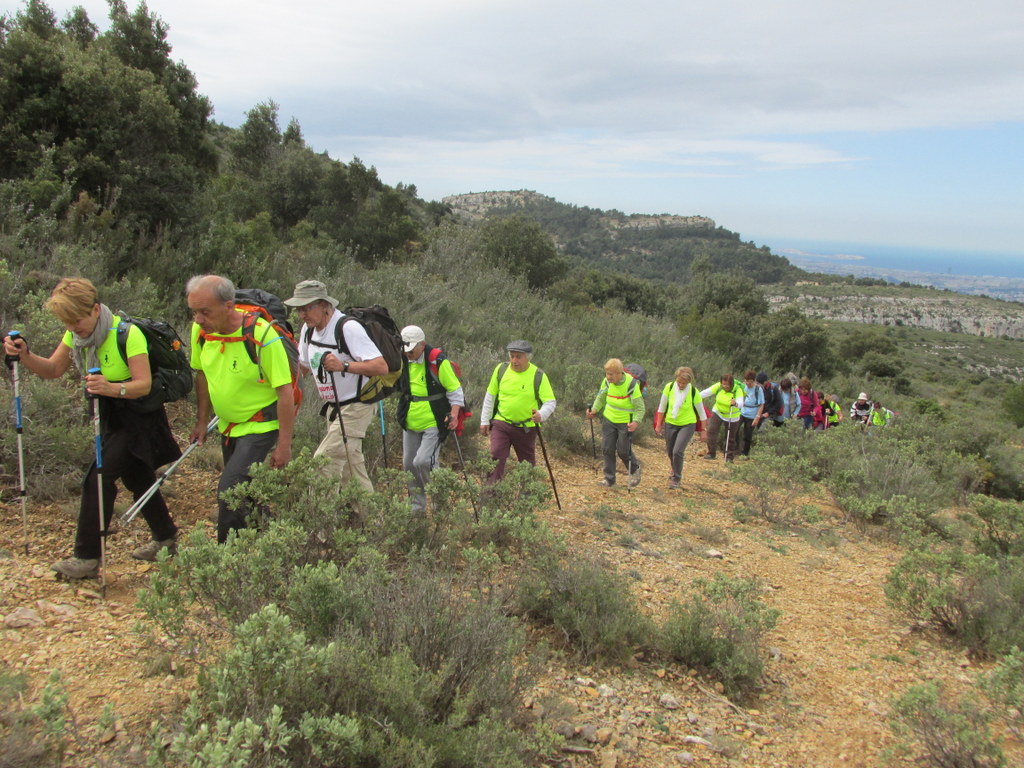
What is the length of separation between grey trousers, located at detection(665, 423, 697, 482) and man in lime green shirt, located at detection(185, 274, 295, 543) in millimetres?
5844

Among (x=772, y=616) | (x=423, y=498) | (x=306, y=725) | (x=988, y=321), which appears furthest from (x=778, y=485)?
(x=988, y=321)

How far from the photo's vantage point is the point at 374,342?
4184 mm

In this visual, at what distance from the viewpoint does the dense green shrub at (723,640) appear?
3656 millimetres

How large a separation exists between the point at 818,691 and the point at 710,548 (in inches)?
98.0

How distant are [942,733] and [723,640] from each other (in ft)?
3.63

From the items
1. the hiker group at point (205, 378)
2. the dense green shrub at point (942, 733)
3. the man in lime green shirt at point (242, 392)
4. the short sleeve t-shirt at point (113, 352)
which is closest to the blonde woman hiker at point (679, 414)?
the hiker group at point (205, 378)

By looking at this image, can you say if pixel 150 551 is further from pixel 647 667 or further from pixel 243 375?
pixel 647 667

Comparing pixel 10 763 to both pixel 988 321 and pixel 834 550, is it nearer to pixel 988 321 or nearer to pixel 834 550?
pixel 834 550

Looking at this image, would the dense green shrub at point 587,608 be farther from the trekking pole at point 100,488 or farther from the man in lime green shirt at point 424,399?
the trekking pole at point 100,488

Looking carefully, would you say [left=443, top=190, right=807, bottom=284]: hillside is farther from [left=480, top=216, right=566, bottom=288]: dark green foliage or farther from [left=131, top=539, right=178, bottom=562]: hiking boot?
[left=131, top=539, right=178, bottom=562]: hiking boot

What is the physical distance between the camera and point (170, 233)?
30.5 feet

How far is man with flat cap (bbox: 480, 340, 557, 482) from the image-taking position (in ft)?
19.5

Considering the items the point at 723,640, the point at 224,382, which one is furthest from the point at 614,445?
the point at 224,382

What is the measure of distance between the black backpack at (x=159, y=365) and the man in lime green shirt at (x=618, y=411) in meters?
4.65
